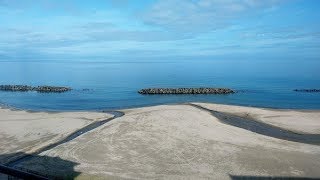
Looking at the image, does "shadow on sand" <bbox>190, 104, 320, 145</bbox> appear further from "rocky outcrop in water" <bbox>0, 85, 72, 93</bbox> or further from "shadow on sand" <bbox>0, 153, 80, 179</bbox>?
"rocky outcrop in water" <bbox>0, 85, 72, 93</bbox>

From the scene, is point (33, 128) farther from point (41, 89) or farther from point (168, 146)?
point (41, 89)

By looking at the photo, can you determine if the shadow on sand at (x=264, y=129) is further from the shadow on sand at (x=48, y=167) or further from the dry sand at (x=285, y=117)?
the shadow on sand at (x=48, y=167)

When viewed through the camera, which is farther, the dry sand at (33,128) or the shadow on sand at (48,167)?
the dry sand at (33,128)

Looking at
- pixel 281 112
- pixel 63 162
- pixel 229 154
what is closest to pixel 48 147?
pixel 63 162

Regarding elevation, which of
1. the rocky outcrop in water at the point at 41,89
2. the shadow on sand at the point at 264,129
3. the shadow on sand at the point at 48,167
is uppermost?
the rocky outcrop in water at the point at 41,89

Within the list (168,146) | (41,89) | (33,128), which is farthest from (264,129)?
(41,89)

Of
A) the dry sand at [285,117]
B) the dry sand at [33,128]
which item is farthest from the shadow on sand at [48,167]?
the dry sand at [285,117]
